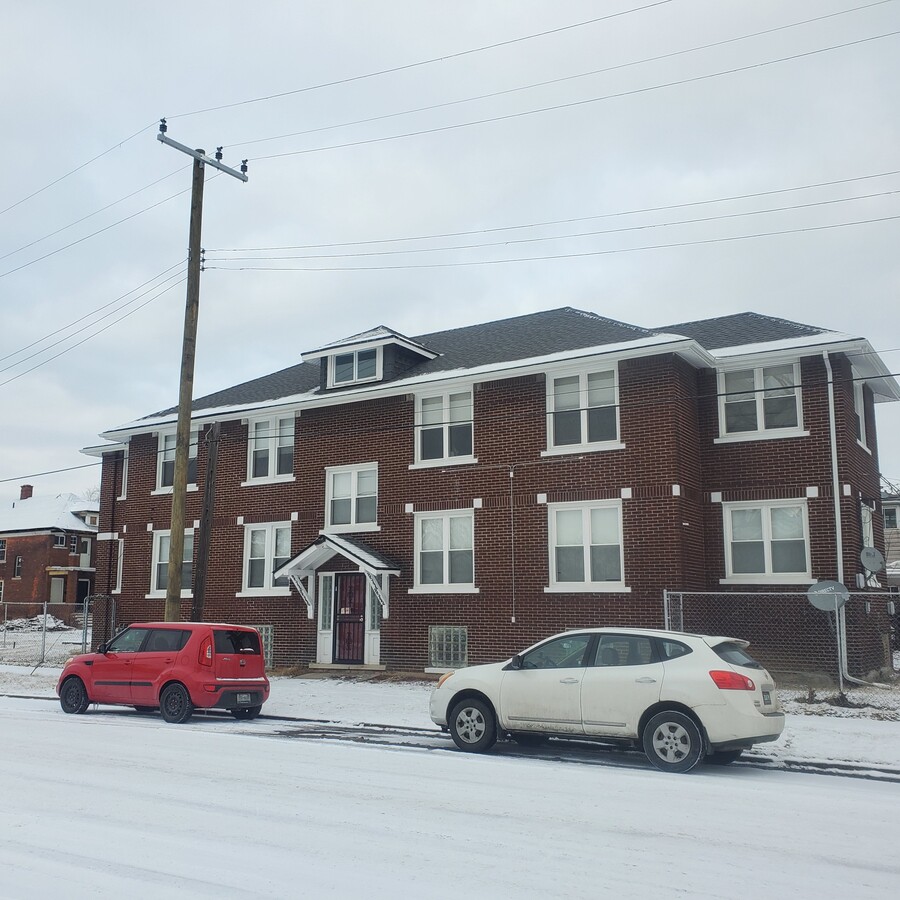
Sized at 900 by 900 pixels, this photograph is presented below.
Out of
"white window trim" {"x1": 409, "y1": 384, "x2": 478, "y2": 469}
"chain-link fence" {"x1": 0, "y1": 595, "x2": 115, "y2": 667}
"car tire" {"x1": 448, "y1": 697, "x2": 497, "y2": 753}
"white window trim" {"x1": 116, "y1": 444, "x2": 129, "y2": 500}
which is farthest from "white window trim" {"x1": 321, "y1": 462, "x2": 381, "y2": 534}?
"car tire" {"x1": 448, "y1": 697, "x2": 497, "y2": 753}

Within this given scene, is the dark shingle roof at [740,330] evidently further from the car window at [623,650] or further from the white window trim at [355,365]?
the car window at [623,650]

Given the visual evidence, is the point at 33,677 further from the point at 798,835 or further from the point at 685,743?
the point at 798,835

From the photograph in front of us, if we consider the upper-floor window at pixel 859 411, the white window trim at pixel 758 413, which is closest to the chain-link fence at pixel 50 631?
the white window trim at pixel 758 413

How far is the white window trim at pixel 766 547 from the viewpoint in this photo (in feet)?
65.5

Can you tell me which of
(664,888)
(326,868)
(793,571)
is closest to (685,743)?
(664,888)

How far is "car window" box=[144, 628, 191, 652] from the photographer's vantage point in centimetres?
1562

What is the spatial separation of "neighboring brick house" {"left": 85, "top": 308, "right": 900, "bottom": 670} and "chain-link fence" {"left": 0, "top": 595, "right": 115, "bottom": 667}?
11.4ft

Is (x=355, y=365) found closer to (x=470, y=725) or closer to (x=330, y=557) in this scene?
(x=330, y=557)

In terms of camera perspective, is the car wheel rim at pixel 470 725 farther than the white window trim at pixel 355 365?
No

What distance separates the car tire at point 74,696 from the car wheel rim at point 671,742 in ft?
33.6

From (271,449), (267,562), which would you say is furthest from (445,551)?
(271,449)

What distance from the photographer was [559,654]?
11.9 meters

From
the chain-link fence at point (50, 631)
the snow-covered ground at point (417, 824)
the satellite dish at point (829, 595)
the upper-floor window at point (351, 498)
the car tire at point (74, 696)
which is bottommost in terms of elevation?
the snow-covered ground at point (417, 824)

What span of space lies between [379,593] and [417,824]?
15.4 meters
